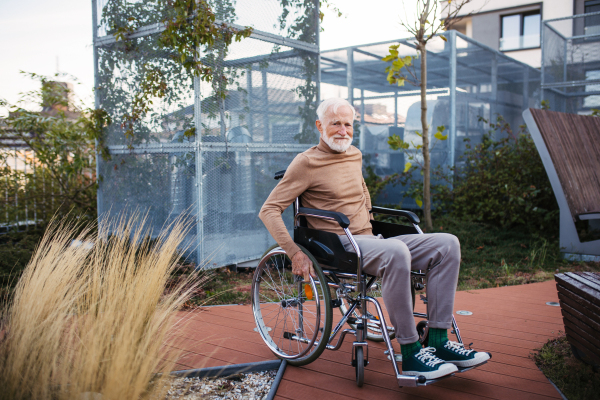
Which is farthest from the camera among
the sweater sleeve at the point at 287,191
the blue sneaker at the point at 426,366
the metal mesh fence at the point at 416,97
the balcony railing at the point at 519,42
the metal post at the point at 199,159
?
the balcony railing at the point at 519,42

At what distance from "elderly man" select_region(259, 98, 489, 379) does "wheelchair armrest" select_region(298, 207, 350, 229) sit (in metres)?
0.11

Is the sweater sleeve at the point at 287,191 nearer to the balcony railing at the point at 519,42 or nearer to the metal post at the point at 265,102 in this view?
the metal post at the point at 265,102

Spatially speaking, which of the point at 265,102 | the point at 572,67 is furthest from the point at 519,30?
the point at 265,102

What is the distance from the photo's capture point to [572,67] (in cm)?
810

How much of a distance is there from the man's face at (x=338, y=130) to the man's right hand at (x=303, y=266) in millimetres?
578

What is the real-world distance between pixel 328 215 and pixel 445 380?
2.89ft

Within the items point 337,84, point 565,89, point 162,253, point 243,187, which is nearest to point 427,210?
point 243,187

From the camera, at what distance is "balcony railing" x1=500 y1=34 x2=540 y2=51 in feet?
56.6

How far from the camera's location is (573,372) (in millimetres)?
2160

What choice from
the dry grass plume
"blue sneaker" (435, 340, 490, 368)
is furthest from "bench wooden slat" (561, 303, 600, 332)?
the dry grass plume

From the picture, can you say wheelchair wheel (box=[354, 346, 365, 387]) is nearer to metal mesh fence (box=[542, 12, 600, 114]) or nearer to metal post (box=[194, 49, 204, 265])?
metal post (box=[194, 49, 204, 265])

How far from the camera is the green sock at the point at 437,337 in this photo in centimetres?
207

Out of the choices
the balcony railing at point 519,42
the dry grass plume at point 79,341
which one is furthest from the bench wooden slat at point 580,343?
the balcony railing at point 519,42

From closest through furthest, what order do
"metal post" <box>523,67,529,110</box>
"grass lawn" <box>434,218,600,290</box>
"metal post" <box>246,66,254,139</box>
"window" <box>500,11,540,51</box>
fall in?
"grass lawn" <box>434,218,600,290</box> → "metal post" <box>246,66,254,139</box> → "metal post" <box>523,67,529,110</box> → "window" <box>500,11,540,51</box>
